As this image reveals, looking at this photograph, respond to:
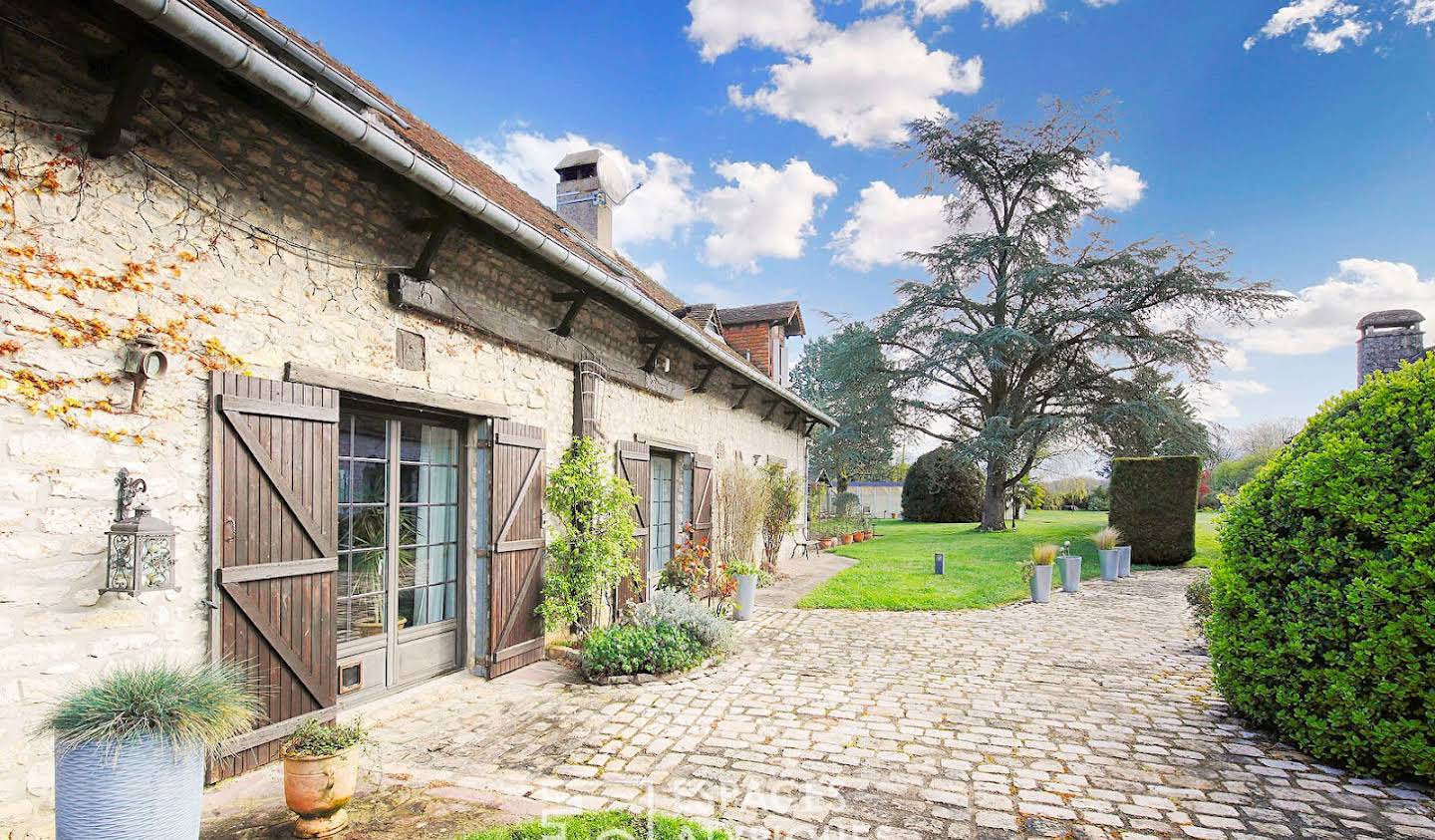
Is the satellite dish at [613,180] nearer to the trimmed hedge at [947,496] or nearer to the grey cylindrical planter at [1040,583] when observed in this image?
the grey cylindrical planter at [1040,583]

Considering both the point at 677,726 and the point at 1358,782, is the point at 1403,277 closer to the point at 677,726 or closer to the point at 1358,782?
the point at 1358,782

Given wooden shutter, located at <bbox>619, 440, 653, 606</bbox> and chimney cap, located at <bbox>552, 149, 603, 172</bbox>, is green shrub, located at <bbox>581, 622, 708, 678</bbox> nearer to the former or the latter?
wooden shutter, located at <bbox>619, 440, 653, 606</bbox>

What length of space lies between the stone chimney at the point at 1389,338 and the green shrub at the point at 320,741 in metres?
19.9

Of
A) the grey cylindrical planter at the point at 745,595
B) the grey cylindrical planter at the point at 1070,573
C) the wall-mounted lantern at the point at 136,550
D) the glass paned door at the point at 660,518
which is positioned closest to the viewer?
the wall-mounted lantern at the point at 136,550

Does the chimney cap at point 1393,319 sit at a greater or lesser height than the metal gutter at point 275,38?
greater

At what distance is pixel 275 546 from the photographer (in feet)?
10.9

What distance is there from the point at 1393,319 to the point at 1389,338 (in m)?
0.48

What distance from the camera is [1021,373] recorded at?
17.8m

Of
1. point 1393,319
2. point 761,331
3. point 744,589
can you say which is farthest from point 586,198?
point 1393,319

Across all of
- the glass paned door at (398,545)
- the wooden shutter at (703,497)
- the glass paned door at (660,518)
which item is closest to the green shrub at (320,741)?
the glass paned door at (398,545)

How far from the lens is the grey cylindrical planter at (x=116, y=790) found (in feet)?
7.00

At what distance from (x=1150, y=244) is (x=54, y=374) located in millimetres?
20015

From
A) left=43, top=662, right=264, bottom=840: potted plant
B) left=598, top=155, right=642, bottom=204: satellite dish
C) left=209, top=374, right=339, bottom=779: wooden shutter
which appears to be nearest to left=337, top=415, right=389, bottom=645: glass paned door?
left=209, top=374, right=339, bottom=779: wooden shutter

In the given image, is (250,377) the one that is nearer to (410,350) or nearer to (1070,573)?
(410,350)
